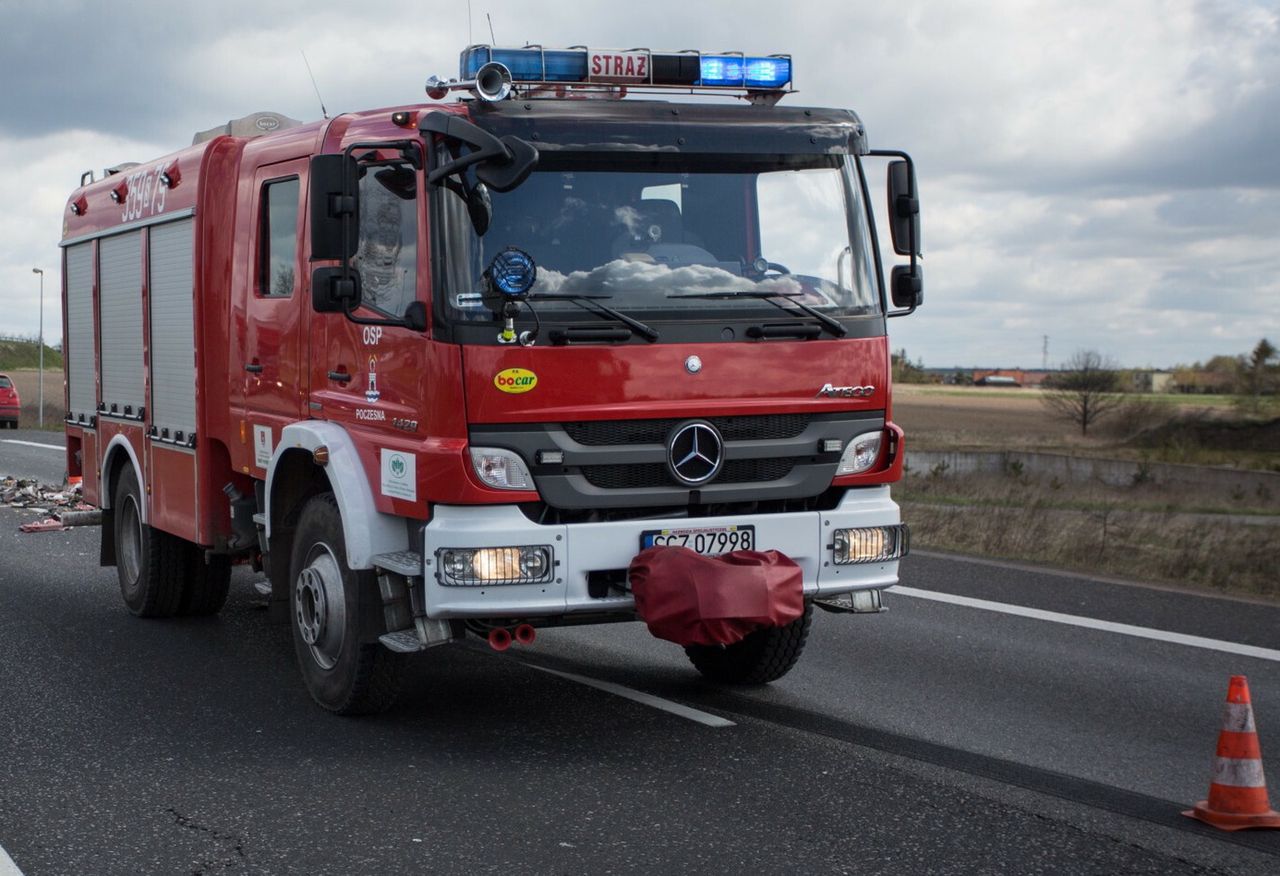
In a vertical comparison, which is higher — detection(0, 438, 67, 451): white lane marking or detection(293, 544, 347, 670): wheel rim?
detection(0, 438, 67, 451): white lane marking

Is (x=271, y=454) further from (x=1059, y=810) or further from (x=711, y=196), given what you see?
(x=1059, y=810)

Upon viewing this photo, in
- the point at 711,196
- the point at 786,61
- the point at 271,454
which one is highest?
the point at 786,61

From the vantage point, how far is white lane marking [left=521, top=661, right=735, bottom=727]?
6.74 m

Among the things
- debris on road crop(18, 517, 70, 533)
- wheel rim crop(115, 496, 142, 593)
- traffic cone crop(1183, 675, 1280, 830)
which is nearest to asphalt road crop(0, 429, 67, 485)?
debris on road crop(18, 517, 70, 533)

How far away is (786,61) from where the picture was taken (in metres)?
7.01

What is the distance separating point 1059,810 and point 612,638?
12.7 feet

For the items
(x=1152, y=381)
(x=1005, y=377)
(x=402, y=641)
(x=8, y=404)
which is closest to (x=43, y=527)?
(x=402, y=641)

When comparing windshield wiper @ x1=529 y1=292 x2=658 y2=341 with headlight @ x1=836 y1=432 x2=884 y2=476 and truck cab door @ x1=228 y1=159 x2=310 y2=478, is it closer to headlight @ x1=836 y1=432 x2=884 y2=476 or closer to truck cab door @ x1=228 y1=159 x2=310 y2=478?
headlight @ x1=836 y1=432 x2=884 y2=476

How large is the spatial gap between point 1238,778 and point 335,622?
379 centimetres

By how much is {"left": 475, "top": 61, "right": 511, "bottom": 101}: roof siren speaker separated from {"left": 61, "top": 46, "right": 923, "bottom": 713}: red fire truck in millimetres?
18

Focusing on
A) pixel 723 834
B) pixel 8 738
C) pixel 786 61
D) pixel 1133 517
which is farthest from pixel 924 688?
pixel 1133 517

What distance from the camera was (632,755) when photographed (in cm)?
620

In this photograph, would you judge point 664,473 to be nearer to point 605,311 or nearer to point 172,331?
point 605,311

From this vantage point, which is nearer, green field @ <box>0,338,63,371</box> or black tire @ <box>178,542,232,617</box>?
black tire @ <box>178,542,232,617</box>
